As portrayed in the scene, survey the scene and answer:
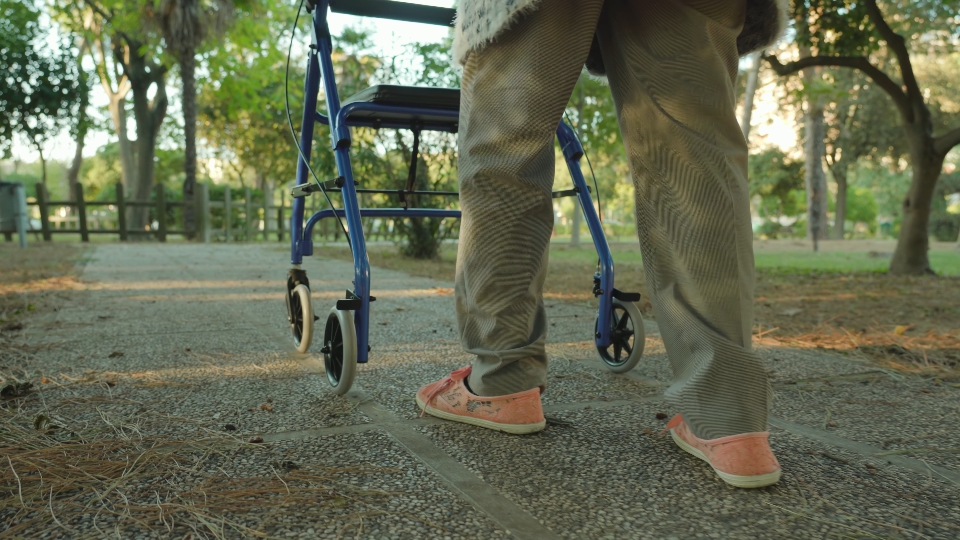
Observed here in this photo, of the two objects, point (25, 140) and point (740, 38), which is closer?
point (740, 38)

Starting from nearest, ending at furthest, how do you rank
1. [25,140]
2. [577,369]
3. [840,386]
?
[840,386]
[577,369]
[25,140]

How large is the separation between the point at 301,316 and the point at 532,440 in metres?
1.31

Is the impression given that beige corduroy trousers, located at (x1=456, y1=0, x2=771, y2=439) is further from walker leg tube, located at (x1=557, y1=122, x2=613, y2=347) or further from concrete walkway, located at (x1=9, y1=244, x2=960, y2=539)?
walker leg tube, located at (x1=557, y1=122, x2=613, y2=347)

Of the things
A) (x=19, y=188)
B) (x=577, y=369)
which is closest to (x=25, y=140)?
(x=19, y=188)

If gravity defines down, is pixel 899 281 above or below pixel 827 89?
below

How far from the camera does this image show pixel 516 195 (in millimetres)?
1479

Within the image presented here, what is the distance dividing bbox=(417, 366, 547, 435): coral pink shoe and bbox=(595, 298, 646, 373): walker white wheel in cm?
61

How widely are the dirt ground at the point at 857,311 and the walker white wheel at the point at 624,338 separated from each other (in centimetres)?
99

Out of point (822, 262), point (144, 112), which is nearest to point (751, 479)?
point (822, 262)

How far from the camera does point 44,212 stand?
1458cm

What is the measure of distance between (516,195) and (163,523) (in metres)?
0.89

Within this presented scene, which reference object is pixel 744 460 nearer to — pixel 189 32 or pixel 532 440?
pixel 532 440

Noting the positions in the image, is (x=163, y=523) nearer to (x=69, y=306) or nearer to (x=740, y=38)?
(x=740, y=38)

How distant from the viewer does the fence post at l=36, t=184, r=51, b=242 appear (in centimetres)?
1435
